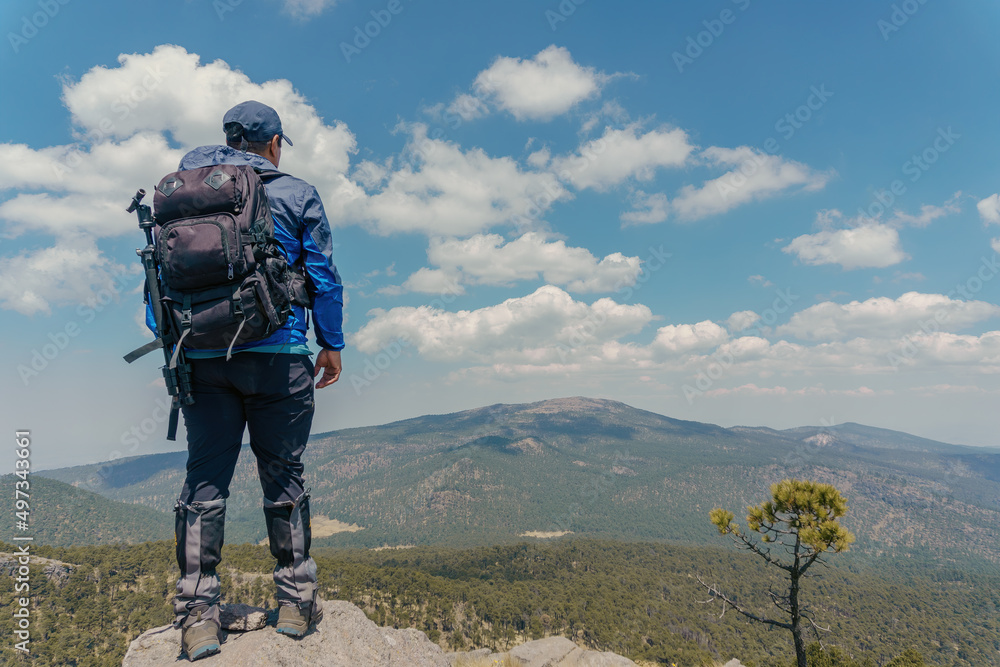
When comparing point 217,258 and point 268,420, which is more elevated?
point 217,258

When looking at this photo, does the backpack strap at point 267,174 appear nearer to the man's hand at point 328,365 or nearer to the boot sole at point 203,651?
the man's hand at point 328,365

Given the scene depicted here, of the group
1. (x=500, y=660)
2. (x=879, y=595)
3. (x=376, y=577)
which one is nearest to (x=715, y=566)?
(x=879, y=595)

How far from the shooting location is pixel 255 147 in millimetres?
4520

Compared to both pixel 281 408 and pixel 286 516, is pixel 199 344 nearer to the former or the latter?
pixel 281 408

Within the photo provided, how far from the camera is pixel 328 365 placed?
4410 mm

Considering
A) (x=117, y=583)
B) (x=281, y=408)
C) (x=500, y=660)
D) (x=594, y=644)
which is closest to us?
(x=281, y=408)

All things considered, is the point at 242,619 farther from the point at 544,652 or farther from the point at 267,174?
the point at 544,652

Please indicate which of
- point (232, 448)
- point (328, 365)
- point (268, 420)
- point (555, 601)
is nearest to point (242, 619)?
point (232, 448)

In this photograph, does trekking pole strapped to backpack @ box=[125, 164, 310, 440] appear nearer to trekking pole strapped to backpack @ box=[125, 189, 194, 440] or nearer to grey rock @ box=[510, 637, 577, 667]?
trekking pole strapped to backpack @ box=[125, 189, 194, 440]

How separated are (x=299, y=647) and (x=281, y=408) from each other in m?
2.33

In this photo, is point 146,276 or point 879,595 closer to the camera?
point 146,276

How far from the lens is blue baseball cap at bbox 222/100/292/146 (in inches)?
174

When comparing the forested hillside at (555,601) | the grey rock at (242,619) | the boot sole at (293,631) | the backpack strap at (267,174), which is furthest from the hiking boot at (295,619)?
the forested hillside at (555,601)

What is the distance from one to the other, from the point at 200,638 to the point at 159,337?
2.64 metres
